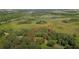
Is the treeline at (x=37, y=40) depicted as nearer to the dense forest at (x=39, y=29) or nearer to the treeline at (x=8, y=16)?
the dense forest at (x=39, y=29)

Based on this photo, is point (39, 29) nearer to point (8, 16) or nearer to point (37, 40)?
point (37, 40)

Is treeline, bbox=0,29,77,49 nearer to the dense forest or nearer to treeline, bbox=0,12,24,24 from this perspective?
the dense forest

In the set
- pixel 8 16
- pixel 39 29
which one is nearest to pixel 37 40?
pixel 39 29

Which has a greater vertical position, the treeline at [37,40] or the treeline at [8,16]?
the treeline at [8,16]

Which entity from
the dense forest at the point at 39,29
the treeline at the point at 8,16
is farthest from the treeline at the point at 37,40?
the treeline at the point at 8,16
